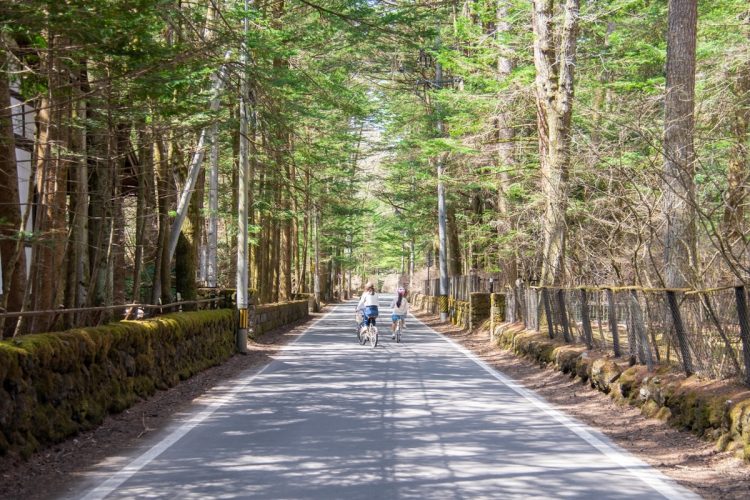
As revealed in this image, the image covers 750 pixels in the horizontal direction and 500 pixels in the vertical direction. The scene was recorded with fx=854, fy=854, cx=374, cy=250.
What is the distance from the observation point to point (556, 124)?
19781mm

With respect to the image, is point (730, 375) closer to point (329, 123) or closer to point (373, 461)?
point (373, 461)

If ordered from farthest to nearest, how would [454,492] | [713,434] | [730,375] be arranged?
[730,375]
[713,434]
[454,492]

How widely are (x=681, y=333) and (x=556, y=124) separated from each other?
33.3ft

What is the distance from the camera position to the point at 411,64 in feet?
127

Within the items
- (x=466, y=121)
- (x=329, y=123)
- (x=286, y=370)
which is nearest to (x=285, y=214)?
(x=329, y=123)

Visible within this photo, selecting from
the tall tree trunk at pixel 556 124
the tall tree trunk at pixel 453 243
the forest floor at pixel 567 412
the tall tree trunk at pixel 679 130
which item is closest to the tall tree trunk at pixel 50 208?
the forest floor at pixel 567 412

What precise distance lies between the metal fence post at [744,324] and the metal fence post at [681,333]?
5.13ft

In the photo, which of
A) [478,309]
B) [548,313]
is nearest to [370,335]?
[548,313]

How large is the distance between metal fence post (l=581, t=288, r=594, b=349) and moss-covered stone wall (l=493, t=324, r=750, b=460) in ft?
0.55

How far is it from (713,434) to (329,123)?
30088 millimetres

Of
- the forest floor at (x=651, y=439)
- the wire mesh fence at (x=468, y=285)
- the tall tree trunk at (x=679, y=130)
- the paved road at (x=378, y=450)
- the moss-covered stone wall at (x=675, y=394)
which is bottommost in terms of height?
the forest floor at (x=651, y=439)

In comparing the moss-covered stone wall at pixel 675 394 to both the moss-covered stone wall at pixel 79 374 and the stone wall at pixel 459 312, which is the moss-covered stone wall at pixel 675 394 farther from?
the stone wall at pixel 459 312

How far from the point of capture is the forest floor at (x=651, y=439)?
725 centimetres

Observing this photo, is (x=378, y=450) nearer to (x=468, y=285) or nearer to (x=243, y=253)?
(x=243, y=253)
